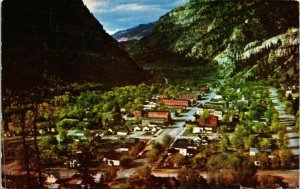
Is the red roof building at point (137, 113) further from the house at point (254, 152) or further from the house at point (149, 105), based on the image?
the house at point (254, 152)

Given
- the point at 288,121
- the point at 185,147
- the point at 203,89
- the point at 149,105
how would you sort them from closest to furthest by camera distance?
the point at 288,121 < the point at 185,147 < the point at 203,89 < the point at 149,105

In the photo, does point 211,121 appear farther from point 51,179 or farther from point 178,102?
point 51,179

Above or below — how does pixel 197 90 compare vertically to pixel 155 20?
below

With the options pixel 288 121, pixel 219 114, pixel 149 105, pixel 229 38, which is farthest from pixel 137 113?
pixel 288 121

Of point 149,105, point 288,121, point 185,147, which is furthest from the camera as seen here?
point 149,105

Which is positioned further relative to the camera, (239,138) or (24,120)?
(24,120)

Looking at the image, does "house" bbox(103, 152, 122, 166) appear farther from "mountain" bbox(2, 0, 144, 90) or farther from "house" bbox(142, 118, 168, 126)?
"mountain" bbox(2, 0, 144, 90)

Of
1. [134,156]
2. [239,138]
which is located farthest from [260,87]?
[134,156]

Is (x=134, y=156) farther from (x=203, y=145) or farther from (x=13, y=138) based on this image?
→ (x=13, y=138)
